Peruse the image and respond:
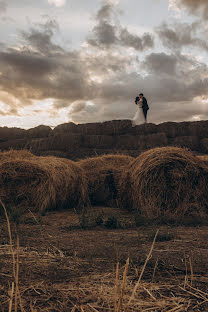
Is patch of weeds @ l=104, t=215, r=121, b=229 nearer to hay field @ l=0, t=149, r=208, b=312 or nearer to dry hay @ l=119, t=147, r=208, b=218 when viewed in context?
hay field @ l=0, t=149, r=208, b=312

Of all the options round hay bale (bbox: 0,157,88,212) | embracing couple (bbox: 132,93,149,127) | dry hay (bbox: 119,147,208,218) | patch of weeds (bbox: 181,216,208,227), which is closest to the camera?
patch of weeds (bbox: 181,216,208,227)

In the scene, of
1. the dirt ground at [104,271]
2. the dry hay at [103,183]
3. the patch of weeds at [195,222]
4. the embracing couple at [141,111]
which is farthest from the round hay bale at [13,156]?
the embracing couple at [141,111]

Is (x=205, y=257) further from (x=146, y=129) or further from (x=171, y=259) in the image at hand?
(x=146, y=129)

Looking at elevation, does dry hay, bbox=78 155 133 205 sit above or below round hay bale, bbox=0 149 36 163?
below

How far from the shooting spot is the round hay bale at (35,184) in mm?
5242

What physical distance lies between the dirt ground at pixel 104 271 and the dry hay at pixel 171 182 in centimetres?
139

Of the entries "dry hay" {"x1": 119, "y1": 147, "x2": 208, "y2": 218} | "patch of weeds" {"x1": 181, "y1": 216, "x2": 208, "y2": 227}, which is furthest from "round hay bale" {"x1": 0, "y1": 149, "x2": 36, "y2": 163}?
"patch of weeds" {"x1": 181, "y1": 216, "x2": 208, "y2": 227}

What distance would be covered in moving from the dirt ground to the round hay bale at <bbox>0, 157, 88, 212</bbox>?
1.79 meters

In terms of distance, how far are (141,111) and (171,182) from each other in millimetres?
13508

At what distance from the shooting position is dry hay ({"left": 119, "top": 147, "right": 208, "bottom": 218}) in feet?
15.8

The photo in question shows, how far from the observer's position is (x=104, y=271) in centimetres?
188

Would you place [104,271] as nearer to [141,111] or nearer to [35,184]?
[35,184]

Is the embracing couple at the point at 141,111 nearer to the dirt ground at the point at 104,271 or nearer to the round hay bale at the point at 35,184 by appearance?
the round hay bale at the point at 35,184

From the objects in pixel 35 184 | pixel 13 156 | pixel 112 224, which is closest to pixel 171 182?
pixel 112 224
